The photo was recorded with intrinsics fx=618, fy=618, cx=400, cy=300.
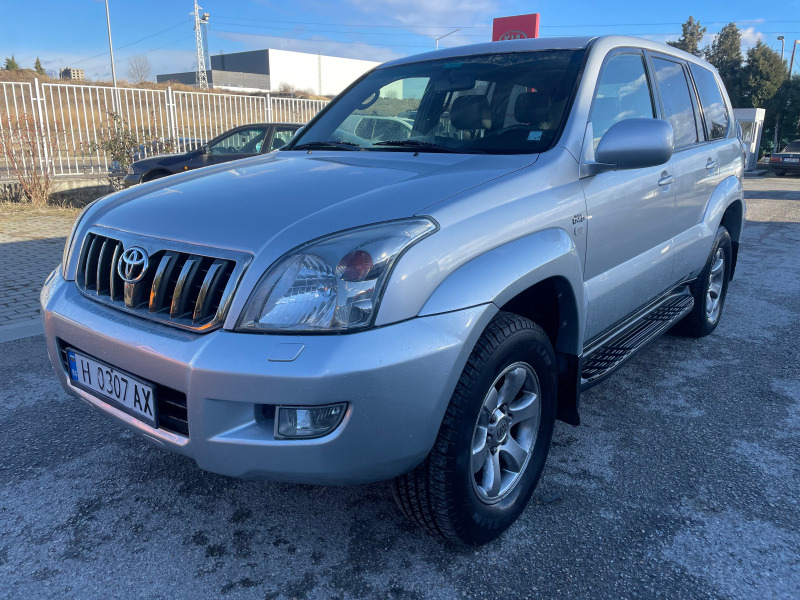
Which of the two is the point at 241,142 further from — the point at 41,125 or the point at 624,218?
the point at 624,218

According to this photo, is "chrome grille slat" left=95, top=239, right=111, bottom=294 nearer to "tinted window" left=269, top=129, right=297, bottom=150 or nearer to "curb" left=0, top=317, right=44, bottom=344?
"curb" left=0, top=317, right=44, bottom=344

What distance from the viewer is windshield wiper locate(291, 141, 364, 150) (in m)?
3.01

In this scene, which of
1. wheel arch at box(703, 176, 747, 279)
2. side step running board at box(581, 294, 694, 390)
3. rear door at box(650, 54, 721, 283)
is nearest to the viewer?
side step running board at box(581, 294, 694, 390)

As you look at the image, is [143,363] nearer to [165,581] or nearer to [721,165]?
[165,581]

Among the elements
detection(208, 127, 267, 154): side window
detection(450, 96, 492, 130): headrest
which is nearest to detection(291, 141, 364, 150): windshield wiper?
detection(450, 96, 492, 130): headrest

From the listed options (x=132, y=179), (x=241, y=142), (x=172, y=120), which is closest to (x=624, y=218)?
(x=241, y=142)

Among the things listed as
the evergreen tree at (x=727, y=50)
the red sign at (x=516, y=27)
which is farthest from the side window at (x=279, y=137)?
the evergreen tree at (x=727, y=50)

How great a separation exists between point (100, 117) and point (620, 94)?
1215 cm

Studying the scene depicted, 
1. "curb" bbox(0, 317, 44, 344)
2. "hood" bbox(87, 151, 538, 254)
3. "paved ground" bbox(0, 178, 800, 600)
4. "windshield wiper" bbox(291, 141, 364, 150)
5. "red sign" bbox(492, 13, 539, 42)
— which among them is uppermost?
"red sign" bbox(492, 13, 539, 42)

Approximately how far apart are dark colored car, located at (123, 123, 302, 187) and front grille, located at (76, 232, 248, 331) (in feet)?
26.0

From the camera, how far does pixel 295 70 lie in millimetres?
66750

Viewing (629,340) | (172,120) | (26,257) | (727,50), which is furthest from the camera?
(727,50)

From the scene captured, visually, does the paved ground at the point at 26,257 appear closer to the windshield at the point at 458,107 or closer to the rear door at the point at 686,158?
the windshield at the point at 458,107

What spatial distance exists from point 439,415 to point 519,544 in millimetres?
760
